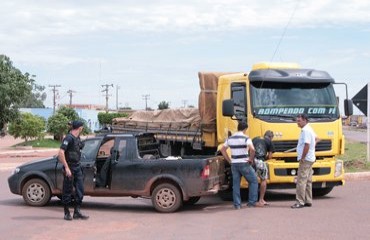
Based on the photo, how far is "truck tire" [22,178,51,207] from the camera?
11742 millimetres

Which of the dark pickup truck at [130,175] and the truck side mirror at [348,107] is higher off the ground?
the truck side mirror at [348,107]

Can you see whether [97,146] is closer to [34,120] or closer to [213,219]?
[213,219]

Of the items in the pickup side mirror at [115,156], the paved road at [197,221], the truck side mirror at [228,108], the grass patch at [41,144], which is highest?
the truck side mirror at [228,108]

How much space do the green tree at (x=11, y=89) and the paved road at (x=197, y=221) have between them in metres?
18.6

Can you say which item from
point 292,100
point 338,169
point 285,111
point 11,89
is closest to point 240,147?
point 285,111

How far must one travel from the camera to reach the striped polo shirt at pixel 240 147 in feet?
36.8

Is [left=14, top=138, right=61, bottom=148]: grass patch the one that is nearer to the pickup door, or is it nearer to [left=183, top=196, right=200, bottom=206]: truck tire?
[left=183, top=196, right=200, bottom=206]: truck tire

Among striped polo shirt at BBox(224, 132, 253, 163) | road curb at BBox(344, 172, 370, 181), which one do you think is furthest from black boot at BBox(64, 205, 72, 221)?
road curb at BBox(344, 172, 370, 181)

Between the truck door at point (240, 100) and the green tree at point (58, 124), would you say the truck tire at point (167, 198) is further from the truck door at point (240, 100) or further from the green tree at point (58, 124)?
the green tree at point (58, 124)

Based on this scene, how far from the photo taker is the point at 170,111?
1694cm

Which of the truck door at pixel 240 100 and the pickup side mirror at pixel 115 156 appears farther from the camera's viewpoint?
the truck door at pixel 240 100

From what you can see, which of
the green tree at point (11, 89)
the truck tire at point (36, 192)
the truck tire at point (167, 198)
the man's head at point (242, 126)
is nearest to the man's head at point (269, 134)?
the man's head at point (242, 126)

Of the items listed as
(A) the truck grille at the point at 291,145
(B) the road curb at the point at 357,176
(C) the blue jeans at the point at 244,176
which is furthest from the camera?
(B) the road curb at the point at 357,176

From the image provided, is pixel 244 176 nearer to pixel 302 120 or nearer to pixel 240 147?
pixel 240 147
